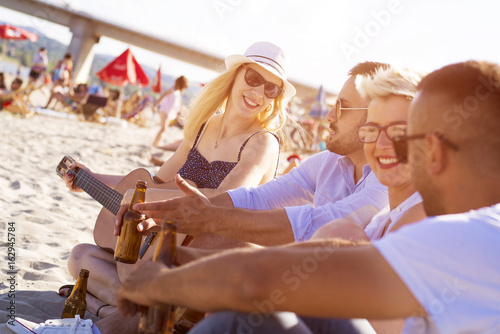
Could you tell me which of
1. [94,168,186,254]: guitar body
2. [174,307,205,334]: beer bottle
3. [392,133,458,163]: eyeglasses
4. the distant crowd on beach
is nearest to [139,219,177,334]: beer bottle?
the distant crowd on beach

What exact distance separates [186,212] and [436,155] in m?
1.46

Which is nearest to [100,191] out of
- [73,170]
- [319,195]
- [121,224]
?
[73,170]

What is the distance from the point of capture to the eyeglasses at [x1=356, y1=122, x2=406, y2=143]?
213 centimetres

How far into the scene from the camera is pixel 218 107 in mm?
4098

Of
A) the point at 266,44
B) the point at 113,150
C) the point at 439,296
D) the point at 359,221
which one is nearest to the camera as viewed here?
the point at 439,296

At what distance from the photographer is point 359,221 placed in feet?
7.59

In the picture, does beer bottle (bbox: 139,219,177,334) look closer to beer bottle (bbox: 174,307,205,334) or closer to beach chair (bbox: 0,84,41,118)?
beer bottle (bbox: 174,307,205,334)

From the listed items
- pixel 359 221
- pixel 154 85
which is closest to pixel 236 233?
pixel 359 221

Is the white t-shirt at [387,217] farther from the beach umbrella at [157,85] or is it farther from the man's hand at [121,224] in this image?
the beach umbrella at [157,85]

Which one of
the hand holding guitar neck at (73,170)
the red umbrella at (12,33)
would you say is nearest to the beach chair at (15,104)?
the hand holding guitar neck at (73,170)

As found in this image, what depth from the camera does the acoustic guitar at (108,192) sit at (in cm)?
342

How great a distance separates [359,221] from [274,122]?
1.72 metres

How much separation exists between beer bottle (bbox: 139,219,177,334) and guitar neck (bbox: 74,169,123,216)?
188cm

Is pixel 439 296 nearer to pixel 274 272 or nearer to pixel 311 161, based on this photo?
pixel 274 272
